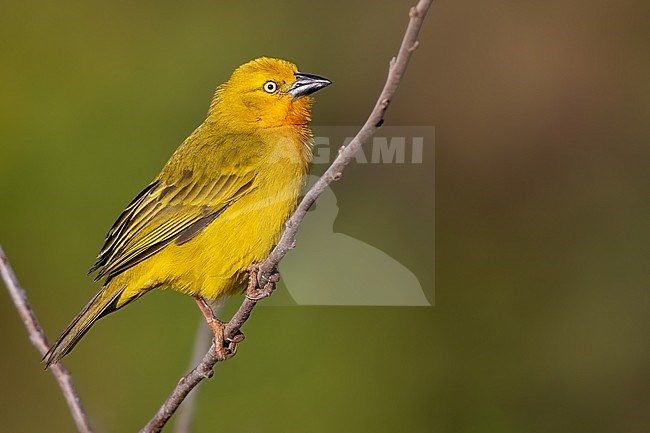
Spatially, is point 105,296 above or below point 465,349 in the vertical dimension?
above

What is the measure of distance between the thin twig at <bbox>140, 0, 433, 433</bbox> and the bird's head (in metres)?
1.44

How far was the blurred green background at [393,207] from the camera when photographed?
7531mm

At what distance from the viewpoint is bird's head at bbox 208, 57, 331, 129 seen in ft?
17.9

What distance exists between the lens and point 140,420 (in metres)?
7.21

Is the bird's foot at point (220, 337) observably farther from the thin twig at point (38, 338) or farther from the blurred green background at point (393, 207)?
the blurred green background at point (393, 207)

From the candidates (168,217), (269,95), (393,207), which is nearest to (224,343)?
(168,217)

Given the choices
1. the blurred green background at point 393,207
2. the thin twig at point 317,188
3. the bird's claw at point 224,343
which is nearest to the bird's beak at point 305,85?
the bird's claw at point 224,343

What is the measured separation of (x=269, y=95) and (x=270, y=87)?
5 cm

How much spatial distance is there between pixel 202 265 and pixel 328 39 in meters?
4.15

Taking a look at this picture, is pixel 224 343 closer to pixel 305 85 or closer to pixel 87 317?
pixel 87 317

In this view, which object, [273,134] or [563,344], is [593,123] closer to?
[563,344]

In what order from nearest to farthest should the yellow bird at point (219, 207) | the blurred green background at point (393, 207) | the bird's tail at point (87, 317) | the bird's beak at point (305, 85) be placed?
1. the bird's tail at point (87, 317)
2. the yellow bird at point (219, 207)
3. the bird's beak at point (305, 85)
4. the blurred green background at point (393, 207)

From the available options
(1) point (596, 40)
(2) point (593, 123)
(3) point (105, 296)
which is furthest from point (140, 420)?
(1) point (596, 40)

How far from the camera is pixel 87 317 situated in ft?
16.6
